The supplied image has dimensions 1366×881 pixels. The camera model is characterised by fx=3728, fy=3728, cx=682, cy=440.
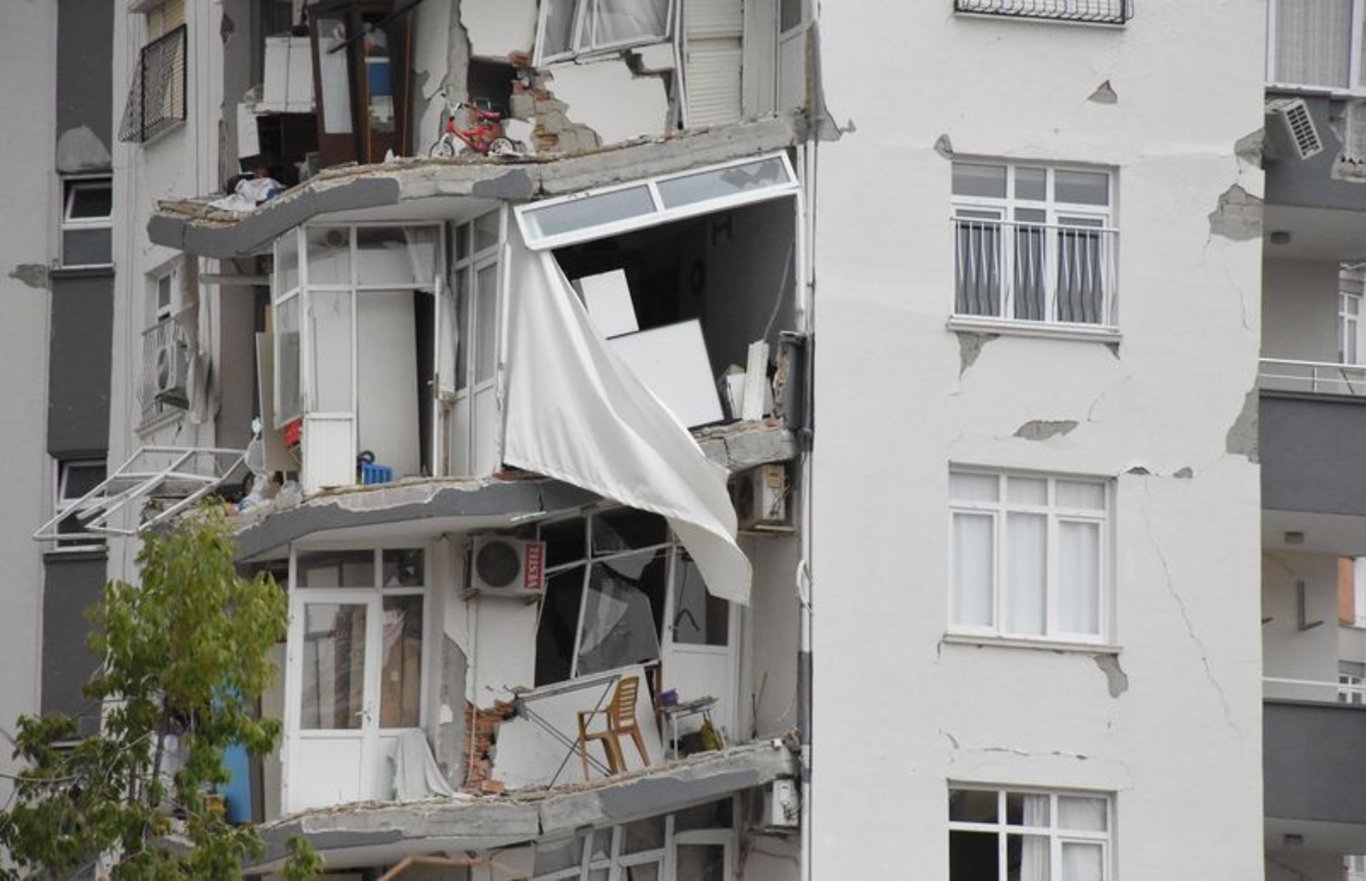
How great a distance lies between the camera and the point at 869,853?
32781mm

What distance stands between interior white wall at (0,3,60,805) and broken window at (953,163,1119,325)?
44.3 feet

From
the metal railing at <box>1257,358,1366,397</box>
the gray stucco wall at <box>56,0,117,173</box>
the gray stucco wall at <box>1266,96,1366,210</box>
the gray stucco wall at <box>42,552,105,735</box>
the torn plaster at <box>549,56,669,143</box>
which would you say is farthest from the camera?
the gray stucco wall at <box>56,0,117,173</box>

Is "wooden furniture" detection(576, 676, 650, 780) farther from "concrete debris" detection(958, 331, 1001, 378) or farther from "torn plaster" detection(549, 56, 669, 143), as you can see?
"torn plaster" detection(549, 56, 669, 143)

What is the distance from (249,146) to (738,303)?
19.9ft

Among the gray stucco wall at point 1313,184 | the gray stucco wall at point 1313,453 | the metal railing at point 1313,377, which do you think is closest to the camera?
the gray stucco wall at point 1313,453

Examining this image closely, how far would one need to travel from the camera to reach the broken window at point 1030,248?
34125 millimetres

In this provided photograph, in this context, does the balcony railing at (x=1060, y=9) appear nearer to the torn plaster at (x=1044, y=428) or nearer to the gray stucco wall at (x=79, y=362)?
the torn plaster at (x=1044, y=428)

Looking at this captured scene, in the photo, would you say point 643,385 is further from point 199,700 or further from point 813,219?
point 199,700

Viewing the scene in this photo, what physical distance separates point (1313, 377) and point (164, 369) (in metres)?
11.8

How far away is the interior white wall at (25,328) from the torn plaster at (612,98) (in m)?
10.0

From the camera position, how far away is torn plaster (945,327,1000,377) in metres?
33.8

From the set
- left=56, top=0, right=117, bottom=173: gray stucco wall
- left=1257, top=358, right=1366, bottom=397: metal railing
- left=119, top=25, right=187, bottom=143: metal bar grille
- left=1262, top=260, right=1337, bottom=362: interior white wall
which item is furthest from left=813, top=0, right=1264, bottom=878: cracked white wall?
left=56, top=0, right=117, bottom=173: gray stucco wall

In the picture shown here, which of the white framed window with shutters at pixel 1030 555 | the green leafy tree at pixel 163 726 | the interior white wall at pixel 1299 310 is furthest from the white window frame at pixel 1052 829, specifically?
the green leafy tree at pixel 163 726

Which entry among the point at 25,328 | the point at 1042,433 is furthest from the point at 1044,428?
the point at 25,328
